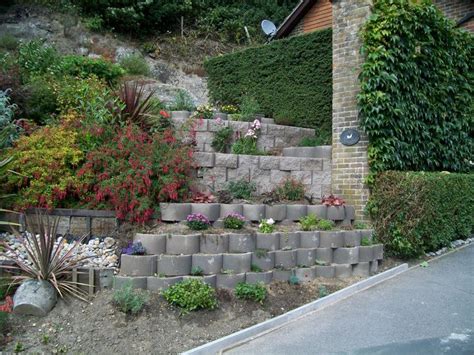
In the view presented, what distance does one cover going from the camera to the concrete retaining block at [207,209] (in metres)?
5.91

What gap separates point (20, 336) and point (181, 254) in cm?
184

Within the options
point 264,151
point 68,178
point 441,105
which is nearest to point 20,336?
point 68,178

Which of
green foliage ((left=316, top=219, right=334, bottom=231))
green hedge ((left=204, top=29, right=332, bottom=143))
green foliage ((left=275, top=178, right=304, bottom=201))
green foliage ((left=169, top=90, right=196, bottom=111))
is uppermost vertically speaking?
green hedge ((left=204, top=29, right=332, bottom=143))

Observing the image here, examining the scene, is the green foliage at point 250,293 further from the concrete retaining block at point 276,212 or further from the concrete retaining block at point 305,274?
the concrete retaining block at point 276,212

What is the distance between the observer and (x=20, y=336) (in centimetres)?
437

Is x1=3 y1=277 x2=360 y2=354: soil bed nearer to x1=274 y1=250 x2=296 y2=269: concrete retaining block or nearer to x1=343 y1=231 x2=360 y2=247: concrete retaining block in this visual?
x1=274 y1=250 x2=296 y2=269: concrete retaining block

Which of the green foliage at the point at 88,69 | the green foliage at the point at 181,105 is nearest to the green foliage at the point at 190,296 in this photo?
the green foliage at the point at 181,105

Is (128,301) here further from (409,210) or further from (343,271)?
(409,210)

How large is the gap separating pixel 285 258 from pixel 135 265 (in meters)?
1.96

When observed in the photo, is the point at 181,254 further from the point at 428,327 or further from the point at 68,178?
the point at 428,327

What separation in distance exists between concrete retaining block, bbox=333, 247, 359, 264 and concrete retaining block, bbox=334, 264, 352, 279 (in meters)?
0.06

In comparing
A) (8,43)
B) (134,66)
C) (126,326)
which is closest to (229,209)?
(126,326)

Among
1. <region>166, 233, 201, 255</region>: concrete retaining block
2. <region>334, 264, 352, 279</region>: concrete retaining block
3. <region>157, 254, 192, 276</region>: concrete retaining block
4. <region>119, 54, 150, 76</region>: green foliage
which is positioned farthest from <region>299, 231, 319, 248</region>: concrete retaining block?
<region>119, 54, 150, 76</region>: green foliage

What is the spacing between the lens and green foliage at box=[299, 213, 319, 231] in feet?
20.9
